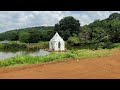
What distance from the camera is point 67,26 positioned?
9.55m

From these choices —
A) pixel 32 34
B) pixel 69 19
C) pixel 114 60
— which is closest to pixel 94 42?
pixel 69 19

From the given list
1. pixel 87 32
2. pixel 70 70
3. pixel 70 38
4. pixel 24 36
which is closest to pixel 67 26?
Result: pixel 70 38

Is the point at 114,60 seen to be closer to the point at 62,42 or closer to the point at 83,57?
the point at 83,57

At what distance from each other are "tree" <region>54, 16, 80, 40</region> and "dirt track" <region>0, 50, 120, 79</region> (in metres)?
1.53

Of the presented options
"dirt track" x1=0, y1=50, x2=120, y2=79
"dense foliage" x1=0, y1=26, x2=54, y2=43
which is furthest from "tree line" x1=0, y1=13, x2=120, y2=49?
"dirt track" x1=0, y1=50, x2=120, y2=79

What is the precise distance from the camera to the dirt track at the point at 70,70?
6273 millimetres

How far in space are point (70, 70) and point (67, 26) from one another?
2824 mm

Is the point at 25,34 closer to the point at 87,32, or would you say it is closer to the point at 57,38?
the point at 57,38

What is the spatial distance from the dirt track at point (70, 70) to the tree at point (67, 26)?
1534mm

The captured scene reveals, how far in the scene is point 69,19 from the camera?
10.0 m

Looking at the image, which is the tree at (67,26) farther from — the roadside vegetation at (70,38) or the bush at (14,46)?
the bush at (14,46)

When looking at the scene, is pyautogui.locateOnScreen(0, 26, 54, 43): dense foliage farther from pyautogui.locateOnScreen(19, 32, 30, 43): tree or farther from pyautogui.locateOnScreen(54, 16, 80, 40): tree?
pyautogui.locateOnScreen(54, 16, 80, 40): tree

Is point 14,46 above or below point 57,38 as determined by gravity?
below

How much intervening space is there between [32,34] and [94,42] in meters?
3.59
